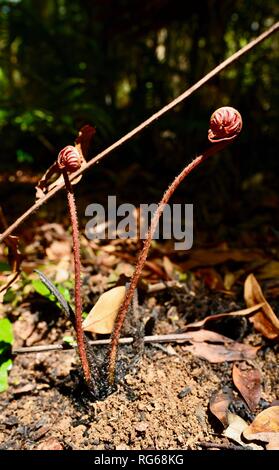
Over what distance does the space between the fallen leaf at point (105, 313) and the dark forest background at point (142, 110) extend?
1214mm

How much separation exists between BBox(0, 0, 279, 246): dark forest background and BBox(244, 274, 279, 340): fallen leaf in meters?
0.98

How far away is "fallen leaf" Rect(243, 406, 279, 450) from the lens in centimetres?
111

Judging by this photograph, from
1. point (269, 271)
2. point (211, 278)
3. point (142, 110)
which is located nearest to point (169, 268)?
point (211, 278)

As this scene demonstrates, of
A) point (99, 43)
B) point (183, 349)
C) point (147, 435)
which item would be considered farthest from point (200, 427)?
point (99, 43)

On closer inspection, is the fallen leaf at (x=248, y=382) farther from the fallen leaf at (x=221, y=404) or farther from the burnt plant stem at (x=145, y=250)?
the burnt plant stem at (x=145, y=250)

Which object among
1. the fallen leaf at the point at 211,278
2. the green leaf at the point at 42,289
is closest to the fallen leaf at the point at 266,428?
the fallen leaf at the point at 211,278

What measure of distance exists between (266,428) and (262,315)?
408 millimetres

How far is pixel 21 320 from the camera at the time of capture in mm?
1562

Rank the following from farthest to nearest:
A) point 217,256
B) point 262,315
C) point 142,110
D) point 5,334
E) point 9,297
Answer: point 142,110
point 217,256
point 9,297
point 262,315
point 5,334

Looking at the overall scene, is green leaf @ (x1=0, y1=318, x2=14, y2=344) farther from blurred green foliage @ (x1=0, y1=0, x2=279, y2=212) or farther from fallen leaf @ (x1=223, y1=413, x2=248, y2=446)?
blurred green foliage @ (x1=0, y1=0, x2=279, y2=212)

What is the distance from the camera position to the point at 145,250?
1.04m

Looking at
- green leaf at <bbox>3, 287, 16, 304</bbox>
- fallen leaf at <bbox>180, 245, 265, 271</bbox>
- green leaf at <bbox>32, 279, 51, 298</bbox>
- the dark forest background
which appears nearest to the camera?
green leaf at <bbox>32, 279, 51, 298</bbox>

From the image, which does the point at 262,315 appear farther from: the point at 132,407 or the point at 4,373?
the point at 4,373

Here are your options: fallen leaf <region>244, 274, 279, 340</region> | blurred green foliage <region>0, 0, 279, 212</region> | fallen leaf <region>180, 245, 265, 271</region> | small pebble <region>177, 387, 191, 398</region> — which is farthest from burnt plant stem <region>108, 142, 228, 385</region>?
blurred green foliage <region>0, 0, 279, 212</region>
